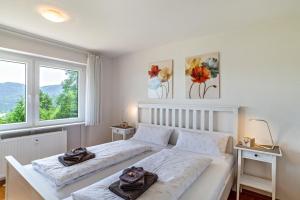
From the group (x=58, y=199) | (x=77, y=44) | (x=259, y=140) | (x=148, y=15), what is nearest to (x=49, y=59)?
(x=77, y=44)

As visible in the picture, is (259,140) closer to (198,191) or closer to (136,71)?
(198,191)

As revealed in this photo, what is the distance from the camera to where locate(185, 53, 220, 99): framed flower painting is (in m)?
2.49

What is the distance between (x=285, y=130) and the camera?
202cm

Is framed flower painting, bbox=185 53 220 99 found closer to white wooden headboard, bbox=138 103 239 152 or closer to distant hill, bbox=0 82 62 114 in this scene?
white wooden headboard, bbox=138 103 239 152

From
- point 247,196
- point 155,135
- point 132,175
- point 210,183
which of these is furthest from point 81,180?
point 247,196

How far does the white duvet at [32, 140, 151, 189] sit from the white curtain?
1304 mm

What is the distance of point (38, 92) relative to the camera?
2859mm

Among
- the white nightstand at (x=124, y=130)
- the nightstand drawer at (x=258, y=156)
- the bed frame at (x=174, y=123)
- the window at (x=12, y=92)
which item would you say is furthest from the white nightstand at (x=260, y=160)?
the window at (x=12, y=92)

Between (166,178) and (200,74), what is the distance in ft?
5.76

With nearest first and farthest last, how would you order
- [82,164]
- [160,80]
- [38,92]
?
[82,164] → [38,92] → [160,80]

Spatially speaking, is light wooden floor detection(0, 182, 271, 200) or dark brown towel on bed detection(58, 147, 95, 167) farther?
light wooden floor detection(0, 182, 271, 200)

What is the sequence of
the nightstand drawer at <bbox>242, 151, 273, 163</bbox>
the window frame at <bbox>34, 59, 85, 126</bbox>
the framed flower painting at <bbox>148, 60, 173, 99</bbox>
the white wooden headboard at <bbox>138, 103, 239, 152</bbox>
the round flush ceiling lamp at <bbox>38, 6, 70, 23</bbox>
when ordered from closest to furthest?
the round flush ceiling lamp at <bbox>38, 6, 70, 23</bbox> → the nightstand drawer at <bbox>242, 151, 273, 163</bbox> → the white wooden headboard at <bbox>138, 103, 239, 152</bbox> → the window frame at <bbox>34, 59, 85, 126</bbox> → the framed flower painting at <bbox>148, 60, 173, 99</bbox>

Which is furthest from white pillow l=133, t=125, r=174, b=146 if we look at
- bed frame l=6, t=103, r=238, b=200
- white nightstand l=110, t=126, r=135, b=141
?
white nightstand l=110, t=126, r=135, b=141

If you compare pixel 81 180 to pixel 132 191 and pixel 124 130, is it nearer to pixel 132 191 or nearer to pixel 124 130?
pixel 132 191
